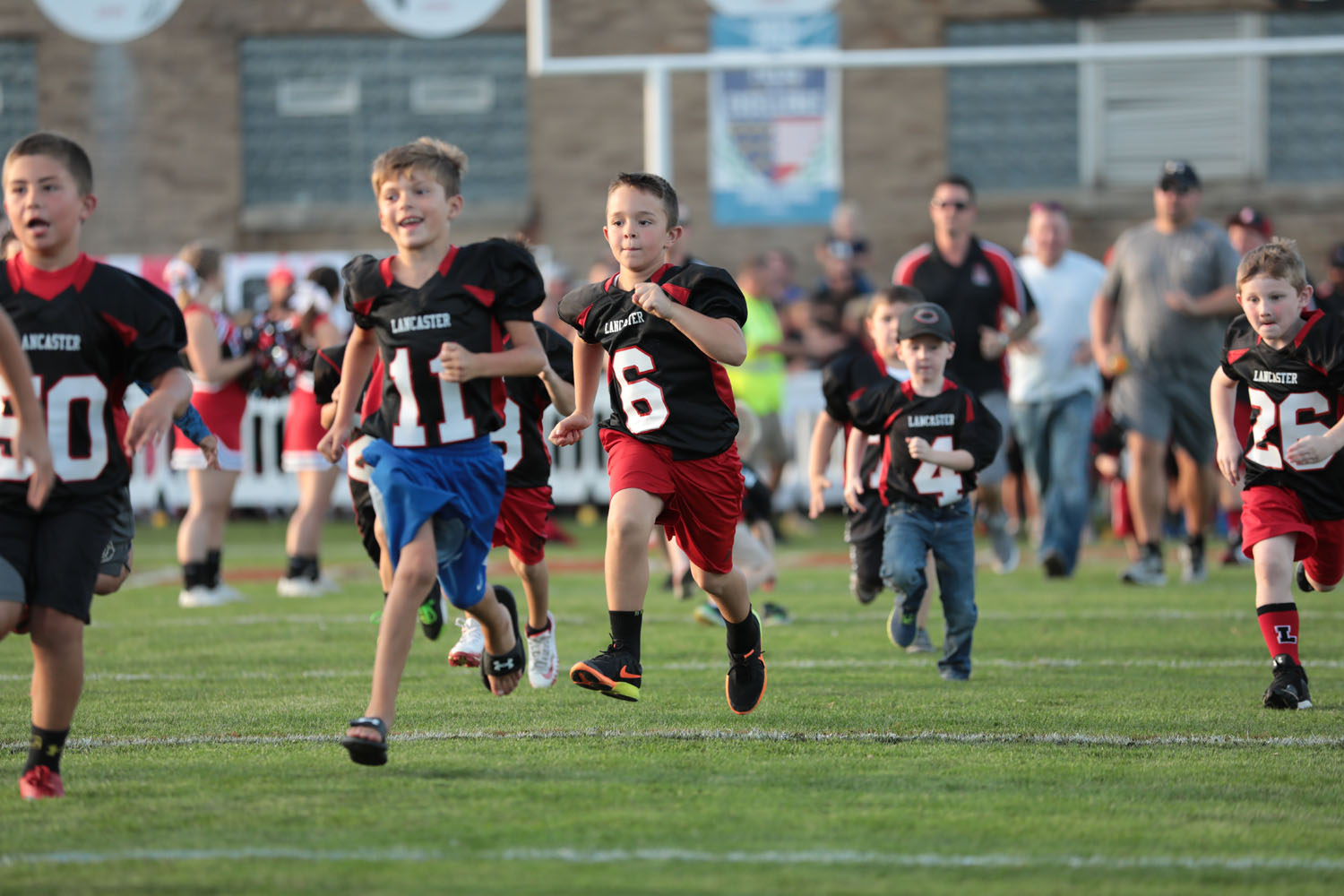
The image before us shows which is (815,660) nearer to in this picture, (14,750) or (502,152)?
(14,750)

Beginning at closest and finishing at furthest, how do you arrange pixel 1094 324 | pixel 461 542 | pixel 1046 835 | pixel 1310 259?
pixel 1046 835, pixel 461 542, pixel 1094 324, pixel 1310 259

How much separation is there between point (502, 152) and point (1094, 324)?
10.3 meters

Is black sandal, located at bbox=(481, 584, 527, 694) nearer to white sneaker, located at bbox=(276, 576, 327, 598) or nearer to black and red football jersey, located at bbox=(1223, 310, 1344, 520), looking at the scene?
black and red football jersey, located at bbox=(1223, 310, 1344, 520)

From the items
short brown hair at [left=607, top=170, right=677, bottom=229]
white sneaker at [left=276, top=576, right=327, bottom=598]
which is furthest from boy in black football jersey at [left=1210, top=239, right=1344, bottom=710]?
white sneaker at [left=276, top=576, right=327, bottom=598]

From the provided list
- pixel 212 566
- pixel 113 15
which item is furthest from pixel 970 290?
pixel 113 15

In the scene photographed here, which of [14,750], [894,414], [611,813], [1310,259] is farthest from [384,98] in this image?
[611,813]

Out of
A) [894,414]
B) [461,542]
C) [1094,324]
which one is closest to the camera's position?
[461,542]

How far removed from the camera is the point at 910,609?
6.96 meters

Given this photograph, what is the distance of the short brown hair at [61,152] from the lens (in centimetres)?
442

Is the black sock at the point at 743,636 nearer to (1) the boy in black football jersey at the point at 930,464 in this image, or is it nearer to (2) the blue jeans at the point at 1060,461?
(1) the boy in black football jersey at the point at 930,464

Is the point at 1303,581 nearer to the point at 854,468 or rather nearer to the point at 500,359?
the point at 854,468

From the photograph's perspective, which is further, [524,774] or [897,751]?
[897,751]


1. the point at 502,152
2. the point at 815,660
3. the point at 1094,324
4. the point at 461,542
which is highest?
the point at 502,152

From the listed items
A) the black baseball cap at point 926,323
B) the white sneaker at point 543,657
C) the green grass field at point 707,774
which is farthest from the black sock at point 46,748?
the black baseball cap at point 926,323
